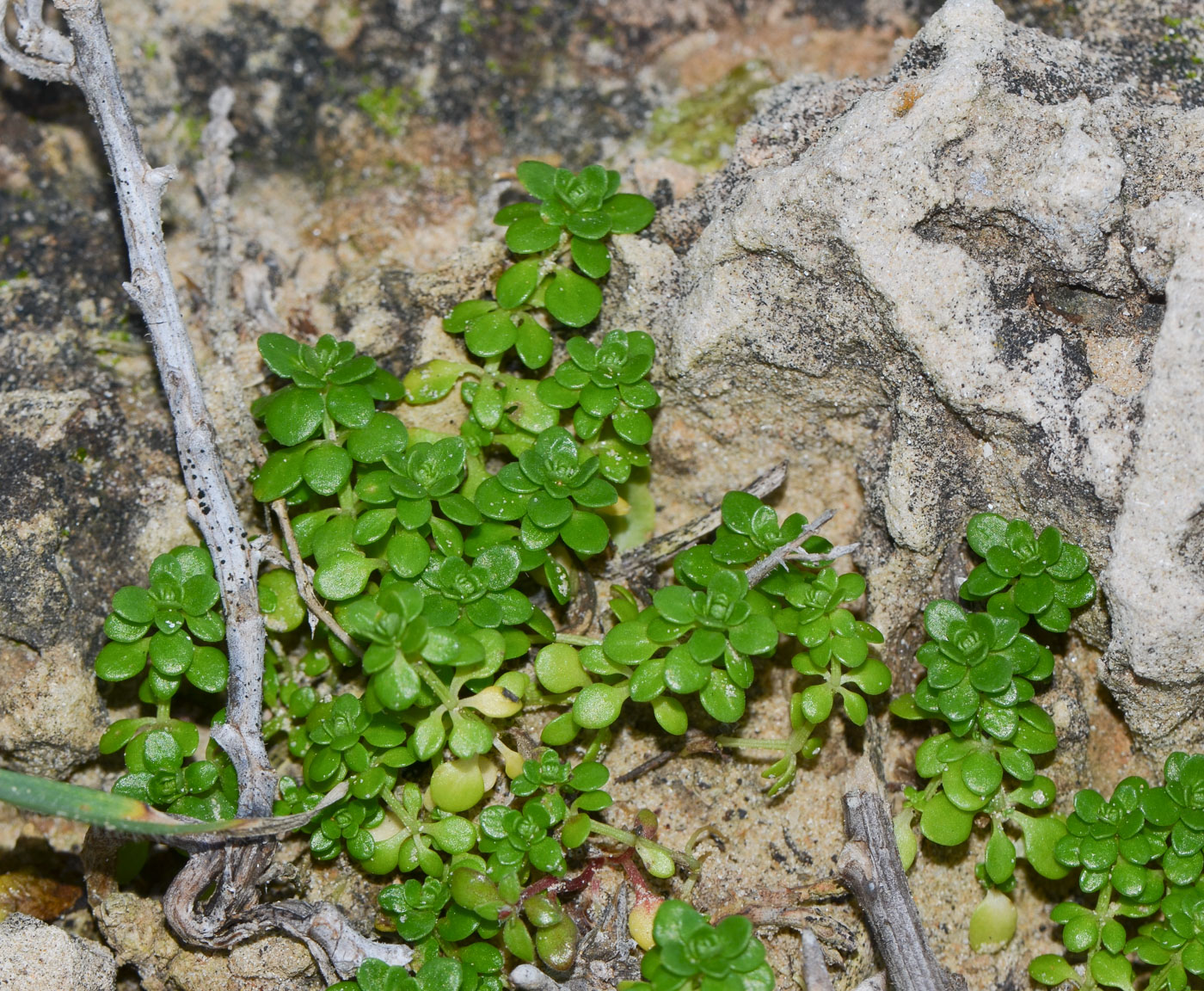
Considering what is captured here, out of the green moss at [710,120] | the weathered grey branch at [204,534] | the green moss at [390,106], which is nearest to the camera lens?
the weathered grey branch at [204,534]

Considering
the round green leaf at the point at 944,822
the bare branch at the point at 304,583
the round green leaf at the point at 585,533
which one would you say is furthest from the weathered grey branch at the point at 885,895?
the bare branch at the point at 304,583

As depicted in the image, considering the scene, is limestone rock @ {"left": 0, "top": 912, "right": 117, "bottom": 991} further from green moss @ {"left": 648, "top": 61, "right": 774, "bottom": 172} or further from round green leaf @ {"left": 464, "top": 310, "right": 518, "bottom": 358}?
green moss @ {"left": 648, "top": 61, "right": 774, "bottom": 172}

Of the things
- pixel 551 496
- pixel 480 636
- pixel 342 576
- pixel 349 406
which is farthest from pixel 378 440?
pixel 480 636

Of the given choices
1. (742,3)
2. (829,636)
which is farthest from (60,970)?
(742,3)

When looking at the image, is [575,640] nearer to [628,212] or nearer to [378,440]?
[378,440]

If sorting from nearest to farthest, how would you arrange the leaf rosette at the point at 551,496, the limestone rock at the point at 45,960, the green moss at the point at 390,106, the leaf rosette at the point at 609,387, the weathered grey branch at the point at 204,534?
the limestone rock at the point at 45,960 → the weathered grey branch at the point at 204,534 → the leaf rosette at the point at 551,496 → the leaf rosette at the point at 609,387 → the green moss at the point at 390,106

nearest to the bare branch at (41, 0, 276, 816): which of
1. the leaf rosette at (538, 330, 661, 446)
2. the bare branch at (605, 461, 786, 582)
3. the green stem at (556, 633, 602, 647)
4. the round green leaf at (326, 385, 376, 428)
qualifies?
the round green leaf at (326, 385, 376, 428)

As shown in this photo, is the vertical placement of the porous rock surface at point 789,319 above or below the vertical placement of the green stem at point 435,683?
above

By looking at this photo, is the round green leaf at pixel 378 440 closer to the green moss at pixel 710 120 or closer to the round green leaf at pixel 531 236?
the round green leaf at pixel 531 236
